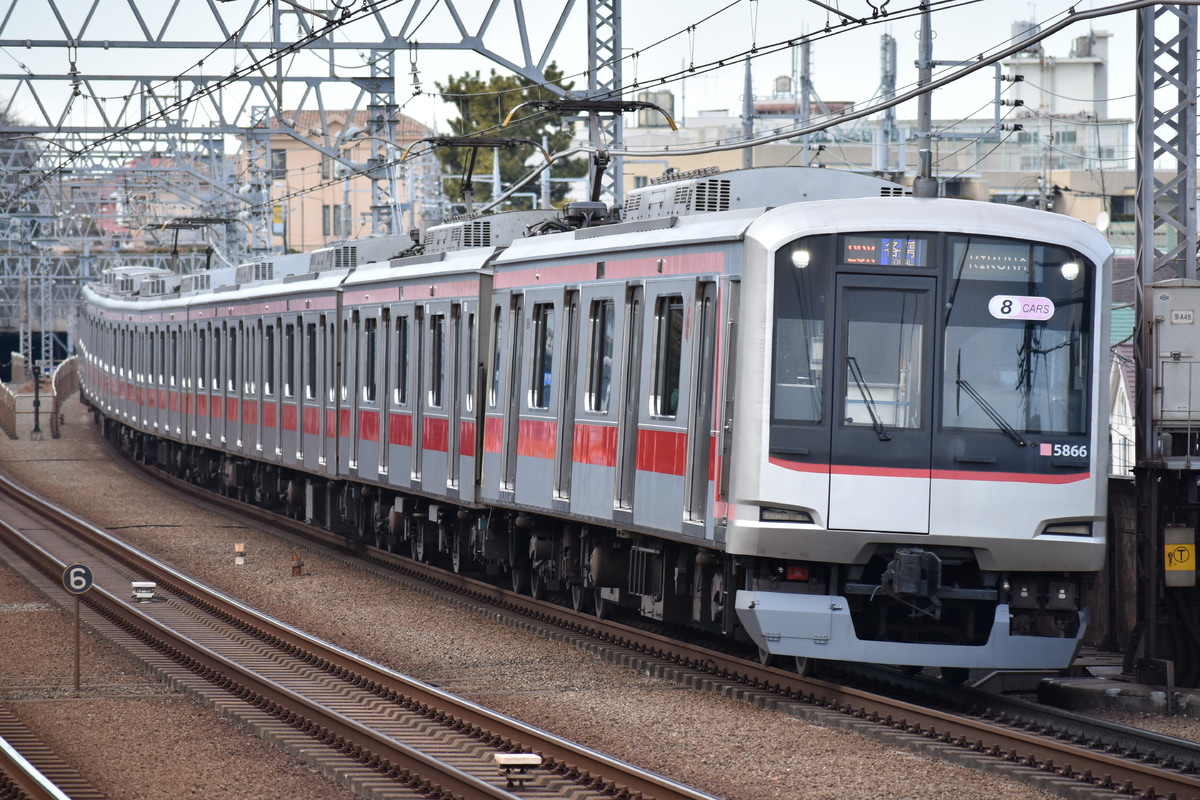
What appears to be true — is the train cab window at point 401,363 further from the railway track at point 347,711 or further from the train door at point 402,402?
the railway track at point 347,711

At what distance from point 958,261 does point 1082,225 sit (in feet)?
2.73

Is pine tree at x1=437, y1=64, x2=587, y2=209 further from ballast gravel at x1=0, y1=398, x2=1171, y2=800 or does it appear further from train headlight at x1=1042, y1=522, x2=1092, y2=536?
train headlight at x1=1042, y1=522, x2=1092, y2=536

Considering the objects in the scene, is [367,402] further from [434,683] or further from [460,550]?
[434,683]

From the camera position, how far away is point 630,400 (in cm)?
1273

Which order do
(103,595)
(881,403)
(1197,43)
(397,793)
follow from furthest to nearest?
1. (103,595)
2. (1197,43)
3. (881,403)
4. (397,793)

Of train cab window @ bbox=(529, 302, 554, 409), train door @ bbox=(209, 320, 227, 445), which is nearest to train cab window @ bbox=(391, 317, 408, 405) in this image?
train cab window @ bbox=(529, 302, 554, 409)

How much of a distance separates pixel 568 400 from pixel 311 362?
8.87 meters

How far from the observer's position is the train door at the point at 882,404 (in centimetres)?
1045

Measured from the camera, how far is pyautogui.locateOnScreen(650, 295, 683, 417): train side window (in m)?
11.9

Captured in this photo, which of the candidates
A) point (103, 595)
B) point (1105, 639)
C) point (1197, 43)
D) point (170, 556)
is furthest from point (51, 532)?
point (1197, 43)

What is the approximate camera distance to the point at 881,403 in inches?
416

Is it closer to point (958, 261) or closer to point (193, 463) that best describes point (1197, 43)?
point (958, 261)

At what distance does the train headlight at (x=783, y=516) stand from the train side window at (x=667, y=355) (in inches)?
61.0

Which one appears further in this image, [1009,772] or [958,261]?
[958,261]
